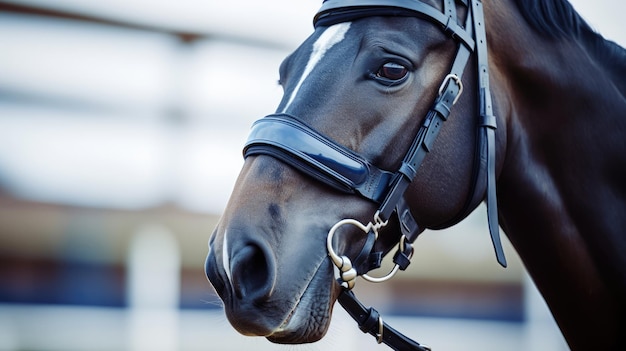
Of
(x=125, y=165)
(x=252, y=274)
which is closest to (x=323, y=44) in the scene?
(x=252, y=274)

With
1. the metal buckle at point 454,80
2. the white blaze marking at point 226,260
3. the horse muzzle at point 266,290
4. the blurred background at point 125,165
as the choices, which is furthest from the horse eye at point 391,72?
the blurred background at point 125,165

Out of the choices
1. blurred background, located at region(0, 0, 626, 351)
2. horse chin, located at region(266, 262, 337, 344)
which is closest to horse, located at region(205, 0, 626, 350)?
horse chin, located at region(266, 262, 337, 344)

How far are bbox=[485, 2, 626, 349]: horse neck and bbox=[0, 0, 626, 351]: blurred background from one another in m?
3.97

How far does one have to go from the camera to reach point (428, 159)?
1892 millimetres

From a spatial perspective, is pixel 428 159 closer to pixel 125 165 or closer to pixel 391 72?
pixel 391 72

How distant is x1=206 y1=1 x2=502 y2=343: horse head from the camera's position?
1.62 meters

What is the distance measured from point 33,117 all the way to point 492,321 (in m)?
5.39

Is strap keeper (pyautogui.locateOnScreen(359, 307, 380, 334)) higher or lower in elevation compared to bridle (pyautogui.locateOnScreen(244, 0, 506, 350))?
lower

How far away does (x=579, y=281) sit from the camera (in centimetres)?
214

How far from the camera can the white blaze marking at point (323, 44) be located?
184 centimetres

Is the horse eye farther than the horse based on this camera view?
Yes

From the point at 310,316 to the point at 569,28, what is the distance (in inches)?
51.1

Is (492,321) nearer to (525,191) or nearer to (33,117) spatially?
(33,117)

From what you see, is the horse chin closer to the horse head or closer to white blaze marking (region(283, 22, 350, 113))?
the horse head
